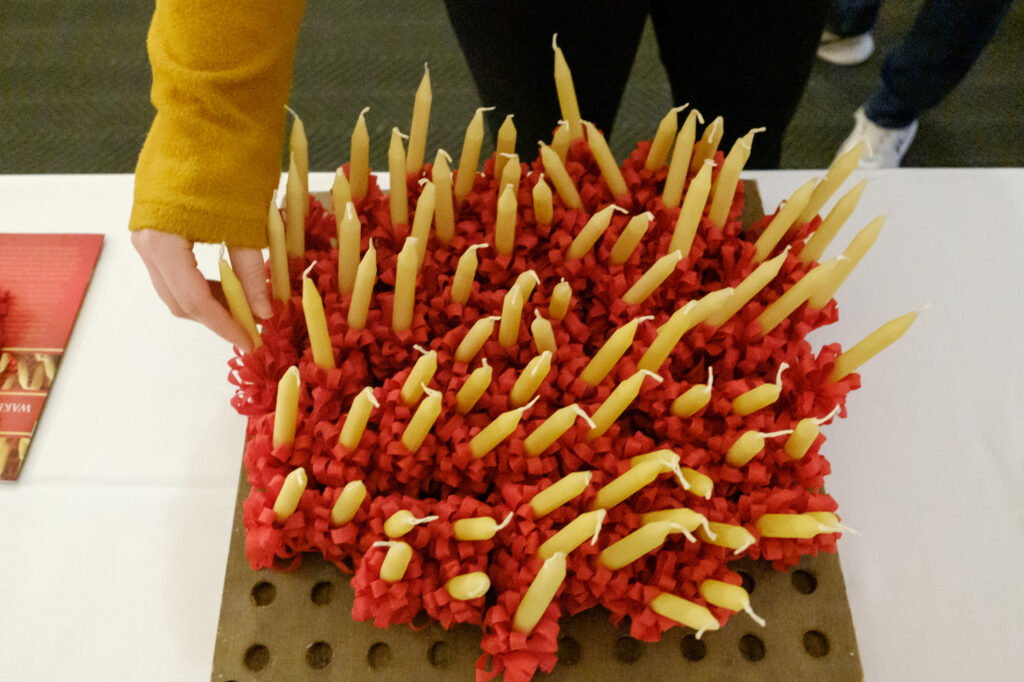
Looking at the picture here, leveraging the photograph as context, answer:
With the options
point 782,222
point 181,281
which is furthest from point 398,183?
point 782,222

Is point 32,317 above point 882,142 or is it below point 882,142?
above

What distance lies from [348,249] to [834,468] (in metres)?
0.38

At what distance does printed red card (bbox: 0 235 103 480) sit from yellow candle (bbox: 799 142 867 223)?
576 mm

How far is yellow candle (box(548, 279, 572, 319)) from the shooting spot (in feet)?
1.31

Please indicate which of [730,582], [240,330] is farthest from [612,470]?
[240,330]

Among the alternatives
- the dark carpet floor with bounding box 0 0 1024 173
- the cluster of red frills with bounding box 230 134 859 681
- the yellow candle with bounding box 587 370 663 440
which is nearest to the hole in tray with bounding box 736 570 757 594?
the cluster of red frills with bounding box 230 134 859 681

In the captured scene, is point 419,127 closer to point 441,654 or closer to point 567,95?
point 567,95

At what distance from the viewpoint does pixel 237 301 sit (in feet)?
1.31

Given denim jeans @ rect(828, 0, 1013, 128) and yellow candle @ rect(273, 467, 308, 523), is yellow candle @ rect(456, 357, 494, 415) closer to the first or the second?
yellow candle @ rect(273, 467, 308, 523)

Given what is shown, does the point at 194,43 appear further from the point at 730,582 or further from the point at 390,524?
the point at 730,582

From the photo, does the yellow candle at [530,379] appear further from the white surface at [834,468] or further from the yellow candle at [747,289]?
the white surface at [834,468]

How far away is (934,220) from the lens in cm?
61

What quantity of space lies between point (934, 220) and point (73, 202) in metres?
0.78

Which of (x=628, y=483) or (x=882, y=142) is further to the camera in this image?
(x=882, y=142)
